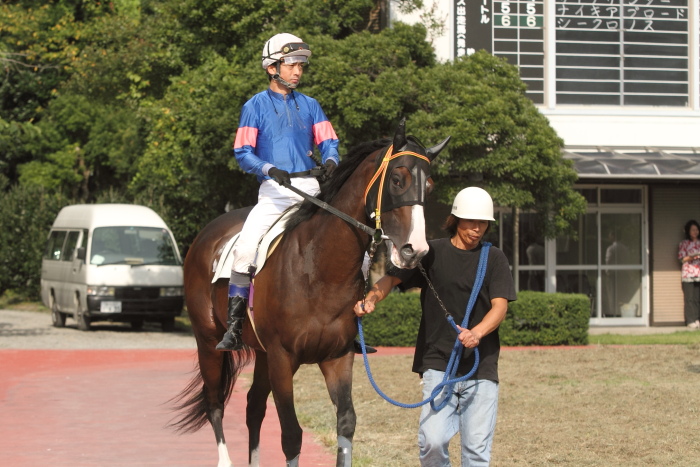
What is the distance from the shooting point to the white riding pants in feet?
22.2

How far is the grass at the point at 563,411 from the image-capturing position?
824cm

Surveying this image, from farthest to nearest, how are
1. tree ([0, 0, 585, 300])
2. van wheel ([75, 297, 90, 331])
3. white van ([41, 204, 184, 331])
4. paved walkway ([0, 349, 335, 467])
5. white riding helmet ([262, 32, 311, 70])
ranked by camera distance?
van wheel ([75, 297, 90, 331])
white van ([41, 204, 184, 331])
tree ([0, 0, 585, 300])
paved walkway ([0, 349, 335, 467])
white riding helmet ([262, 32, 311, 70])

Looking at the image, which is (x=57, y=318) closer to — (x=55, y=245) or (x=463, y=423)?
(x=55, y=245)

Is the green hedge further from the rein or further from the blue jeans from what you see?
the blue jeans

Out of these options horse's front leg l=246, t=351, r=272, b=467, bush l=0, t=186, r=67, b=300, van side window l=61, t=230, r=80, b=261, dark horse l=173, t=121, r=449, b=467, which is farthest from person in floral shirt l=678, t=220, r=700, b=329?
bush l=0, t=186, r=67, b=300

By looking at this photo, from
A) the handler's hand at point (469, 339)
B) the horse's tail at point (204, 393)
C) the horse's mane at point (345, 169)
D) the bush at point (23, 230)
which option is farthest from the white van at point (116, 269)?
the handler's hand at point (469, 339)

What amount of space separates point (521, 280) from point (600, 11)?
5.68 metres

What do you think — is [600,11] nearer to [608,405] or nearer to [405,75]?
[405,75]

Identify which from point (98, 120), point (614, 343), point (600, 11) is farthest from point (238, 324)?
point (98, 120)

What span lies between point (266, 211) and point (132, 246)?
14.5 m

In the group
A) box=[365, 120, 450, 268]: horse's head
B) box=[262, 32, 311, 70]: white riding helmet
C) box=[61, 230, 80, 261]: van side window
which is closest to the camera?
box=[365, 120, 450, 268]: horse's head

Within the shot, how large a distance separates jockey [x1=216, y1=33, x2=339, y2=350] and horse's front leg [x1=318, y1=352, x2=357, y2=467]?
89 cm

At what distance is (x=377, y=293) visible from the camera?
5930 mm

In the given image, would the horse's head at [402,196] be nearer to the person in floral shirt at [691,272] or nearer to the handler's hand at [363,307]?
the handler's hand at [363,307]
